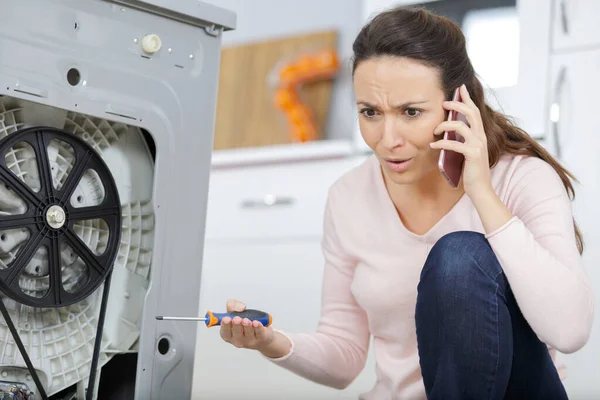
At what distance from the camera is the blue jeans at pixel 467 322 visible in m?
1.07

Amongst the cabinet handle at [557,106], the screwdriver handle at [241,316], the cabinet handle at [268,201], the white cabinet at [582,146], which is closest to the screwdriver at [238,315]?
the screwdriver handle at [241,316]

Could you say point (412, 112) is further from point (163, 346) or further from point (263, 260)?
point (263, 260)

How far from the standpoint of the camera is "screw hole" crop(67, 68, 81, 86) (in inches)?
44.9

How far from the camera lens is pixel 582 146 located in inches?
78.5

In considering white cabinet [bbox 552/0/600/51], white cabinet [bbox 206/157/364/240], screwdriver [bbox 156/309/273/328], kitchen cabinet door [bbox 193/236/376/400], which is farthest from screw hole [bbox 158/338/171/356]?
white cabinet [bbox 552/0/600/51]

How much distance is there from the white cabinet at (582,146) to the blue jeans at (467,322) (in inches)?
34.0

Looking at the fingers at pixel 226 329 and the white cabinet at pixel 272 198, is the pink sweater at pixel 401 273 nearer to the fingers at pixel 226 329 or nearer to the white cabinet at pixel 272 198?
the fingers at pixel 226 329

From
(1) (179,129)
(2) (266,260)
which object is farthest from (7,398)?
(2) (266,260)

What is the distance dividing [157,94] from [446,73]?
41 centimetres

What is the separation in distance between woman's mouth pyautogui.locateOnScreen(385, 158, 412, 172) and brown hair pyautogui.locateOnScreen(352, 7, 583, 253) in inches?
4.2

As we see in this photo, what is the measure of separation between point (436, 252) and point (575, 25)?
1134mm

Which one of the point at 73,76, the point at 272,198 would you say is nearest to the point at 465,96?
the point at 73,76

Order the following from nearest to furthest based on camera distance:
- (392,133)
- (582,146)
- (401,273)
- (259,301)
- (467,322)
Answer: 1. (467,322)
2. (392,133)
3. (401,273)
4. (582,146)
5. (259,301)

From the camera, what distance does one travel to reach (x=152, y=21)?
1.23m
